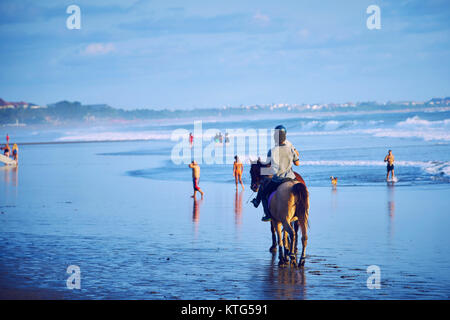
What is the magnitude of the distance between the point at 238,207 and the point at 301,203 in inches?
336

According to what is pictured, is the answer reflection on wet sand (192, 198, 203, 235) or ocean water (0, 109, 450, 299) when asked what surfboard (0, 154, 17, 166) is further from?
reflection on wet sand (192, 198, 203, 235)

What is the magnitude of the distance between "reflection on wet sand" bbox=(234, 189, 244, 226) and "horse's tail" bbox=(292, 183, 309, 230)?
5117 millimetres

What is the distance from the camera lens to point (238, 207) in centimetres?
1950

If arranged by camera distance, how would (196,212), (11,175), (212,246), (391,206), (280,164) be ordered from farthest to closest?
(11,175) → (391,206) → (196,212) → (212,246) → (280,164)

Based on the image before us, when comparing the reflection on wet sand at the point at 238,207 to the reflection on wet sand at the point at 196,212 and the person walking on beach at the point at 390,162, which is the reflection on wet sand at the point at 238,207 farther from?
the person walking on beach at the point at 390,162

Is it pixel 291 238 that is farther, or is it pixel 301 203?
pixel 291 238

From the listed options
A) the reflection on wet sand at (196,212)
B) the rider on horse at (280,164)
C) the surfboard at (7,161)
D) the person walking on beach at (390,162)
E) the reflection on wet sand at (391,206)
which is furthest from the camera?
the surfboard at (7,161)

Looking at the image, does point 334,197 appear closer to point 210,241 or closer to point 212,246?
point 210,241

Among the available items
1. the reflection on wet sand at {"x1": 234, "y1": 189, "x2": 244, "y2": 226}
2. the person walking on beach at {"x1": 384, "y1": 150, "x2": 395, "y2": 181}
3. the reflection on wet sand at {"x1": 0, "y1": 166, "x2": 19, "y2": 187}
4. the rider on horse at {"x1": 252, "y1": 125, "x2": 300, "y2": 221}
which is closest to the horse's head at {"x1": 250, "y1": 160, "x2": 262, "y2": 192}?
the rider on horse at {"x1": 252, "y1": 125, "x2": 300, "y2": 221}

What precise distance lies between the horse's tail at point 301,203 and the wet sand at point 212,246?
0.88m

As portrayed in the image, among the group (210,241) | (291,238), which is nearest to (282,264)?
(291,238)

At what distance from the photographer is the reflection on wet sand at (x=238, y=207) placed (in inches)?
662

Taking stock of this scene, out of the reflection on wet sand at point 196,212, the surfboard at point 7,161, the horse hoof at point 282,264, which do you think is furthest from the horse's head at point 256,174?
the surfboard at point 7,161
